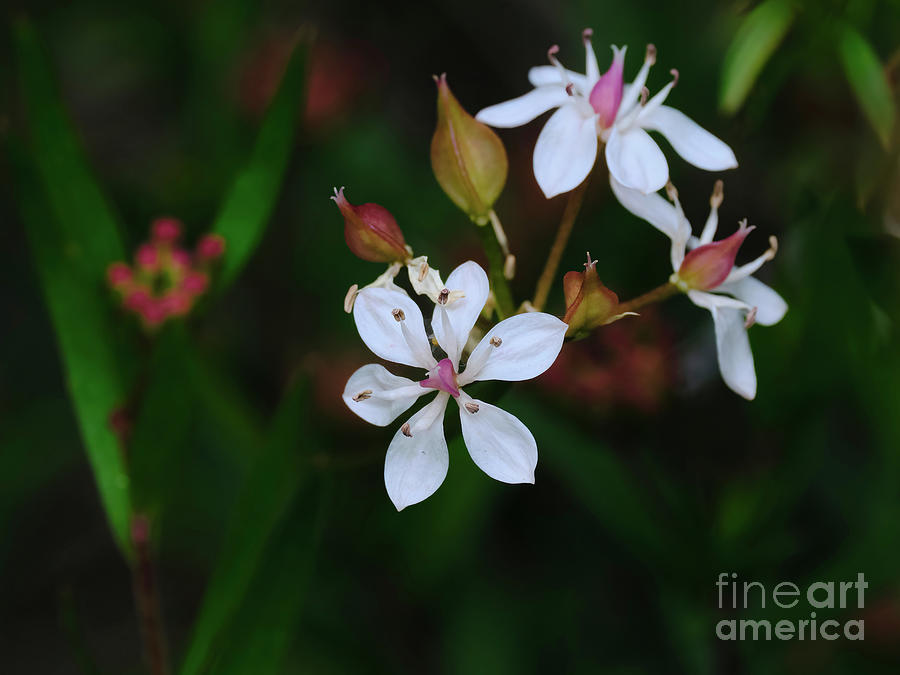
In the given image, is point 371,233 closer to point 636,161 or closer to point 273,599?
point 636,161

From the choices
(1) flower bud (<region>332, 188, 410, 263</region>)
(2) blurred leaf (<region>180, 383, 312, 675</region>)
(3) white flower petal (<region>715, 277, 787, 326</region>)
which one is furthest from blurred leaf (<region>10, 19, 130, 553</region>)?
(3) white flower petal (<region>715, 277, 787, 326</region>)

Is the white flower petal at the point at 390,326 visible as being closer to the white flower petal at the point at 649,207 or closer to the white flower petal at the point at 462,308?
the white flower petal at the point at 462,308

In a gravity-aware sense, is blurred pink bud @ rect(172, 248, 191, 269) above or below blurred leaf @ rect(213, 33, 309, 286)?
below

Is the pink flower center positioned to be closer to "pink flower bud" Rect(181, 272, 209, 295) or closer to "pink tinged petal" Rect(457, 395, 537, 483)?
"pink tinged petal" Rect(457, 395, 537, 483)

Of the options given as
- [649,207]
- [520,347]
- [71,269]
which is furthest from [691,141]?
[71,269]

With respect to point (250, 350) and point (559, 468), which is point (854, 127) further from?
point (250, 350)

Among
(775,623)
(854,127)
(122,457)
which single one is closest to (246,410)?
(122,457)
